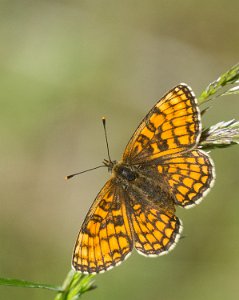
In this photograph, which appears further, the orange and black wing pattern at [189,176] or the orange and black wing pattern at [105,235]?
the orange and black wing pattern at [189,176]

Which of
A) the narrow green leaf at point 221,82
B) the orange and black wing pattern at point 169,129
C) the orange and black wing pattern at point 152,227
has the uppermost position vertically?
the narrow green leaf at point 221,82

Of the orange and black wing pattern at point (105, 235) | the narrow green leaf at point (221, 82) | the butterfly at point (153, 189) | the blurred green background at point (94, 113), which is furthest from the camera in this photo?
the blurred green background at point (94, 113)

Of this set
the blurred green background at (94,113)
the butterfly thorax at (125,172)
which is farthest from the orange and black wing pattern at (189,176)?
the blurred green background at (94,113)

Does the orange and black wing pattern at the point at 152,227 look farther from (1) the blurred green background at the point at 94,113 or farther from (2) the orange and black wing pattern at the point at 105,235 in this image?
(1) the blurred green background at the point at 94,113

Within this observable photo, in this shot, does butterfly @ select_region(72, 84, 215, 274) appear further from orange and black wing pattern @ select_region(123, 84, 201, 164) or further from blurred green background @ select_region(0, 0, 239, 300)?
blurred green background @ select_region(0, 0, 239, 300)

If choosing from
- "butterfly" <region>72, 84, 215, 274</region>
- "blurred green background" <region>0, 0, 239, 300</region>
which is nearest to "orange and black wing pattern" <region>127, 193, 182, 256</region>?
"butterfly" <region>72, 84, 215, 274</region>

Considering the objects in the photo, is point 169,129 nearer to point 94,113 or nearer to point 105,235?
point 105,235
